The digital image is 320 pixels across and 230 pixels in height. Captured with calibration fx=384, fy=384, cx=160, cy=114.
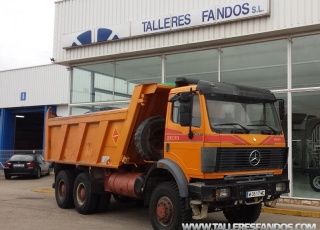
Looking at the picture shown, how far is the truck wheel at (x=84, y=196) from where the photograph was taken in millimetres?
9289

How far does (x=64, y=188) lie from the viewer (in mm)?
10367

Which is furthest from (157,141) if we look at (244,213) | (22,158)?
(22,158)

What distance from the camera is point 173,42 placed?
12.6m

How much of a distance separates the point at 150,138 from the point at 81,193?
9.71ft

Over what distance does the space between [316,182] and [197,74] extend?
4.89 metres

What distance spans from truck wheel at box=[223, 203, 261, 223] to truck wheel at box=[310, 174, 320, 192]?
10.8 feet

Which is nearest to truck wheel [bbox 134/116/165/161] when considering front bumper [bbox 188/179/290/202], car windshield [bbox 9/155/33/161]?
front bumper [bbox 188/179/290/202]

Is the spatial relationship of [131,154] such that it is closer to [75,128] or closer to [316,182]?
[75,128]

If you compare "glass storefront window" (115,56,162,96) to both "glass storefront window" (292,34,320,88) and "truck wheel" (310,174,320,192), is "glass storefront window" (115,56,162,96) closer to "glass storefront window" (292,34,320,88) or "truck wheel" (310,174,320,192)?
"glass storefront window" (292,34,320,88)

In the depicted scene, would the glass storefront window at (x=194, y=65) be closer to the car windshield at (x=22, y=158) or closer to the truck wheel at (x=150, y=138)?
the truck wheel at (x=150, y=138)

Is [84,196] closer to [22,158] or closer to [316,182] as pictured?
[316,182]

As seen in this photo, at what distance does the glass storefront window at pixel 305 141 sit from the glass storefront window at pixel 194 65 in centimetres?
278

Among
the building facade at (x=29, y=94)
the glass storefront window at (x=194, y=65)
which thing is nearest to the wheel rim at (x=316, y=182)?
the glass storefront window at (x=194, y=65)

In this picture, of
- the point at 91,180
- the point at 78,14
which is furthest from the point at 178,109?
the point at 78,14
